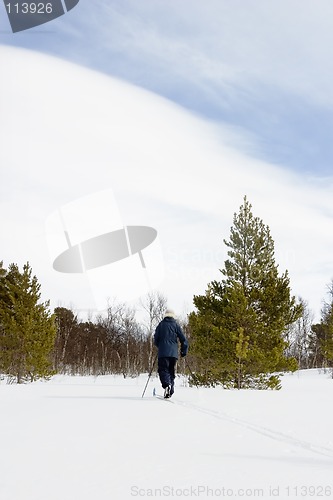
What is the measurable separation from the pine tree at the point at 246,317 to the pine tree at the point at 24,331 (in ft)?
31.7

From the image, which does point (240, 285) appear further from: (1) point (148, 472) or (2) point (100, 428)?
(1) point (148, 472)

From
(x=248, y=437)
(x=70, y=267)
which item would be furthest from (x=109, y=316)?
(x=248, y=437)

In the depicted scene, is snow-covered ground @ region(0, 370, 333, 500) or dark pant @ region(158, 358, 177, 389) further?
dark pant @ region(158, 358, 177, 389)

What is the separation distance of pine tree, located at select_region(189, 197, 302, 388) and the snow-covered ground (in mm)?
9959

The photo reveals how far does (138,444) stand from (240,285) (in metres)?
13.3

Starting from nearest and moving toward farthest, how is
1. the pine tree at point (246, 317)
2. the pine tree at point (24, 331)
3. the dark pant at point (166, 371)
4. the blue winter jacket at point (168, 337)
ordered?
1. the dark pant at point (166, 371)
2. the blue winter jacket at point (168, 337)
3. the pine tree at point (246, 317)
4. the pine tree at point (24, 331)

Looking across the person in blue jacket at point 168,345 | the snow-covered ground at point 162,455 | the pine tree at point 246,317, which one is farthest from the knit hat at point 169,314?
the pine tree at point 246,317

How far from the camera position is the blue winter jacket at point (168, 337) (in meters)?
10.9

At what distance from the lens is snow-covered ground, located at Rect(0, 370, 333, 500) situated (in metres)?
3.29

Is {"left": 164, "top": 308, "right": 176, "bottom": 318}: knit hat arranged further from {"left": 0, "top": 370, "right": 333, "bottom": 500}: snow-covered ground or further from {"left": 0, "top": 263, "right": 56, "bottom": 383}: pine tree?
{"left": 0, "top": 263, "right": 56, "bottom": 383}: pine tree

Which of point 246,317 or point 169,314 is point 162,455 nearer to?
point 169,314

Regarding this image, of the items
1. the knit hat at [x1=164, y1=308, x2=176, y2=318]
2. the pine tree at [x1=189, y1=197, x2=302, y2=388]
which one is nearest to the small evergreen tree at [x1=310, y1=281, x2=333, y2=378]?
the pine tree at [x1=189, y1=197, x2=302, y2=388]

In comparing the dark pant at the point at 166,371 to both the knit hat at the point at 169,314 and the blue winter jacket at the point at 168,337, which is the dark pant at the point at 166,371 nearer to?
the blue winter jacket at the point at 168,337

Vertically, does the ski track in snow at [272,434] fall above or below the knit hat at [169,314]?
below
